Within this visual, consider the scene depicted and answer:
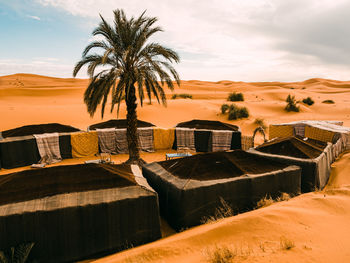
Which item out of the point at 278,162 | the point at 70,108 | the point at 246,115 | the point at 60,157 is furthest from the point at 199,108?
the point at 278,162

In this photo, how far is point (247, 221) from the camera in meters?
4.74

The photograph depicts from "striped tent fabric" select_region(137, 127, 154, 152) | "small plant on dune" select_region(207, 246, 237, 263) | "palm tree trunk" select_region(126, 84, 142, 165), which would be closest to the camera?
"small plant on dune" select_region(207, 246, 237, 263)

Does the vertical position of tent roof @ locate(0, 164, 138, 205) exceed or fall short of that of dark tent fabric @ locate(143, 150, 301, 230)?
it exceeds it

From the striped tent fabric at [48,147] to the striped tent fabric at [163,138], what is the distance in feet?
21.9

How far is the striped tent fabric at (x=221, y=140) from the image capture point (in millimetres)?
16844

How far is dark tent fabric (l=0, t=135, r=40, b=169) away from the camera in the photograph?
519 inches

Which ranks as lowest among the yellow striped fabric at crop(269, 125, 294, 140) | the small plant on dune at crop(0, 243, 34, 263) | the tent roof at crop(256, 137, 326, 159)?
the small plant on dune at crop(0, 243, 34, 263)

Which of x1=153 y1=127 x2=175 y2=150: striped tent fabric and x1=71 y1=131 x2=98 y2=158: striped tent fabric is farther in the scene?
x1=153 y1=127 x2=175 y2=150: striped tent fabric

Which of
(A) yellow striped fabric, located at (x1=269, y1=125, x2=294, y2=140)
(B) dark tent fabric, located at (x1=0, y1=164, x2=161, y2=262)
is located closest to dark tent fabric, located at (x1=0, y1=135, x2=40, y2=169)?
(B) dark tent fabric, located at (x1=0, y1=164, x2=161, y2=262)

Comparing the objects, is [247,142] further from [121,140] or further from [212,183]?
[212,183]

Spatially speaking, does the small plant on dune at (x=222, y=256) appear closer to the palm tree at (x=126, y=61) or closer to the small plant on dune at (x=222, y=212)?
the small plant on dune at (x=222, y=212)

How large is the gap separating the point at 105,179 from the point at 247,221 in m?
3.87

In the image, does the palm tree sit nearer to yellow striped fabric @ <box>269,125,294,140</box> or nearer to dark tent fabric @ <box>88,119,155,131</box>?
dark tent fabric @ <box>88,119,155,131</box>

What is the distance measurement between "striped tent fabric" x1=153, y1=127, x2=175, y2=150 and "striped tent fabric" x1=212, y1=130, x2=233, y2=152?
127 inches
